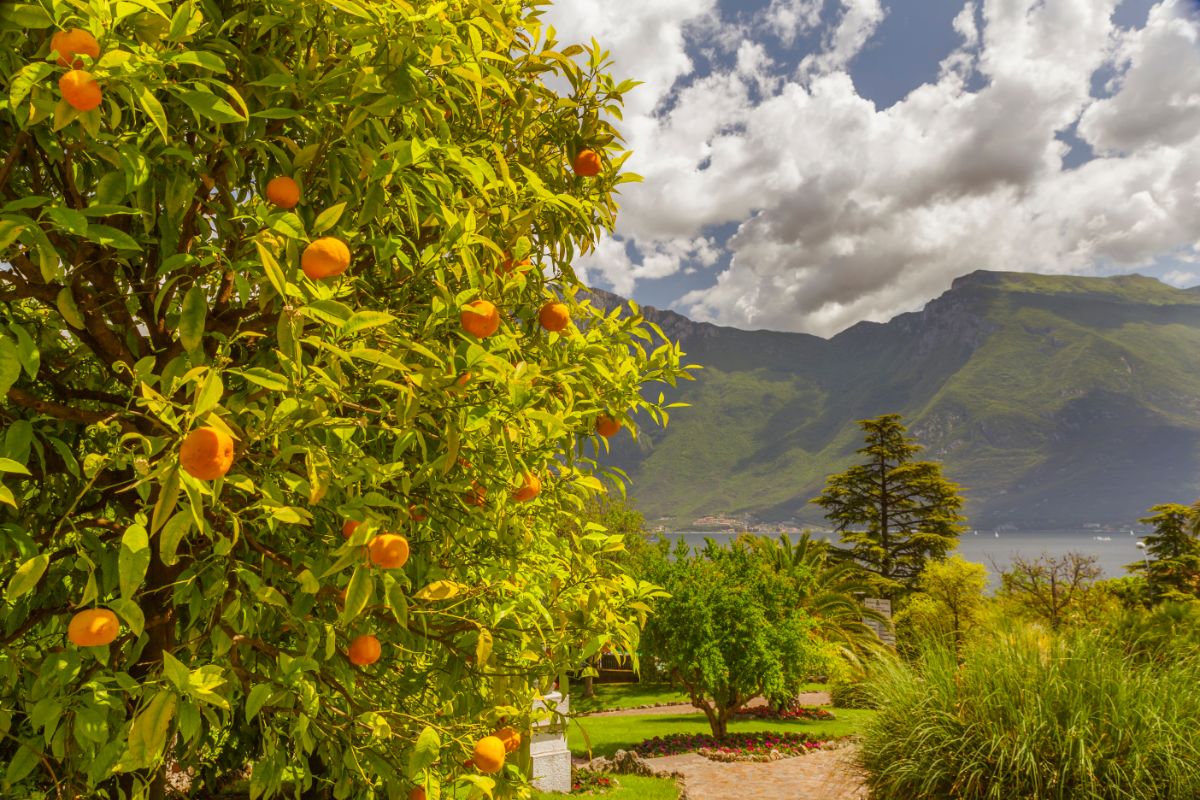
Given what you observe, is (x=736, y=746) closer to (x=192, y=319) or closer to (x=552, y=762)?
(x=552, y=762)

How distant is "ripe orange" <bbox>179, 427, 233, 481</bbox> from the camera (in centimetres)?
136

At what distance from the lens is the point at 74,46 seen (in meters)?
1.43

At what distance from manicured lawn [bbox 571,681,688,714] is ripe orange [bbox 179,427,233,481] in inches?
944

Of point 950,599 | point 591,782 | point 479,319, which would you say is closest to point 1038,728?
point 479,319

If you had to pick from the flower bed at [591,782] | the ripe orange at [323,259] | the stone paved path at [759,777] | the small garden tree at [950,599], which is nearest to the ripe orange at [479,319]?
the ripe orange at [323,259]

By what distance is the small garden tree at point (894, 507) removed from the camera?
3800cm

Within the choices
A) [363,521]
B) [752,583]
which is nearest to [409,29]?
[363,521]

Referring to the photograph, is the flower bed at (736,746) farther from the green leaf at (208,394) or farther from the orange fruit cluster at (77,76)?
the orange fruit cluster at (77,76)

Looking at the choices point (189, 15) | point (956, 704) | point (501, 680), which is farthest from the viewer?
point (956, 704)

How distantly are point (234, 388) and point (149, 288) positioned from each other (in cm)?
45

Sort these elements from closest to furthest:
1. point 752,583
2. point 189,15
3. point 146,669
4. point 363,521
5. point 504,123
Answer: point 189,15 < point 363,521 < point 146,669 < point 504,123 < point 752,583

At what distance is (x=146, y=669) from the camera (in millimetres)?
2223

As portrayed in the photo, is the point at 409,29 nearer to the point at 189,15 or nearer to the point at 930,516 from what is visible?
the point at 189,15

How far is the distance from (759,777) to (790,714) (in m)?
8.67
